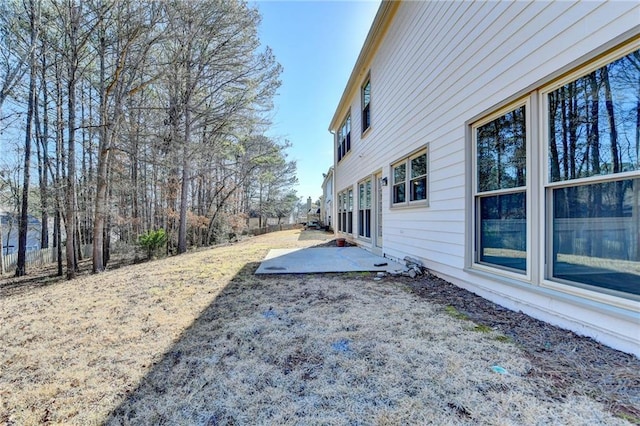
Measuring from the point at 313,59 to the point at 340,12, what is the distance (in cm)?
340

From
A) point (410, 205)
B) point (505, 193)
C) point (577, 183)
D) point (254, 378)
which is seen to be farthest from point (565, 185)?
point (410, 205)

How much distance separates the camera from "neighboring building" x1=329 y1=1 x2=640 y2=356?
218cm

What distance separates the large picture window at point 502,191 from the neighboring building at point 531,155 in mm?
16

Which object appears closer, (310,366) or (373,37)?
(310,366)

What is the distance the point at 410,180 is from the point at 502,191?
100 inches

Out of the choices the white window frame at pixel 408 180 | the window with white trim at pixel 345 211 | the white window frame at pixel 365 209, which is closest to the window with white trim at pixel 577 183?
the white window frame at pixel 408 180

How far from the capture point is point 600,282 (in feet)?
7.57

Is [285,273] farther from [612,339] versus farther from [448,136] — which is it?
[612,339]

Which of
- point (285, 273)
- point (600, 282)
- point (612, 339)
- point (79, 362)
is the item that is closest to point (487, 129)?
point (600, 282)

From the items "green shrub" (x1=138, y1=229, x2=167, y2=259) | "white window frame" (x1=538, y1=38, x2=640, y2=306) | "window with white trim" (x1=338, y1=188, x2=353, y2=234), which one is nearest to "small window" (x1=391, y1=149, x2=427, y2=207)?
"white window frame" (x1=538, y1=38, x2=640, y2=306)

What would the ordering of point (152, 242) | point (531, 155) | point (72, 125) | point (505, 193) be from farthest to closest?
1. point (152, 242)
2. point (72, 125)
3. point (505, 193)
4. point (531, 155)

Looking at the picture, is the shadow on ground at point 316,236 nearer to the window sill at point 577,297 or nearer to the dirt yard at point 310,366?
the dirt yard at point 310,366

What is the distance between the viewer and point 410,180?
577 cm

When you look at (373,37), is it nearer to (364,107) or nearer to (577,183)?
(364,107)
